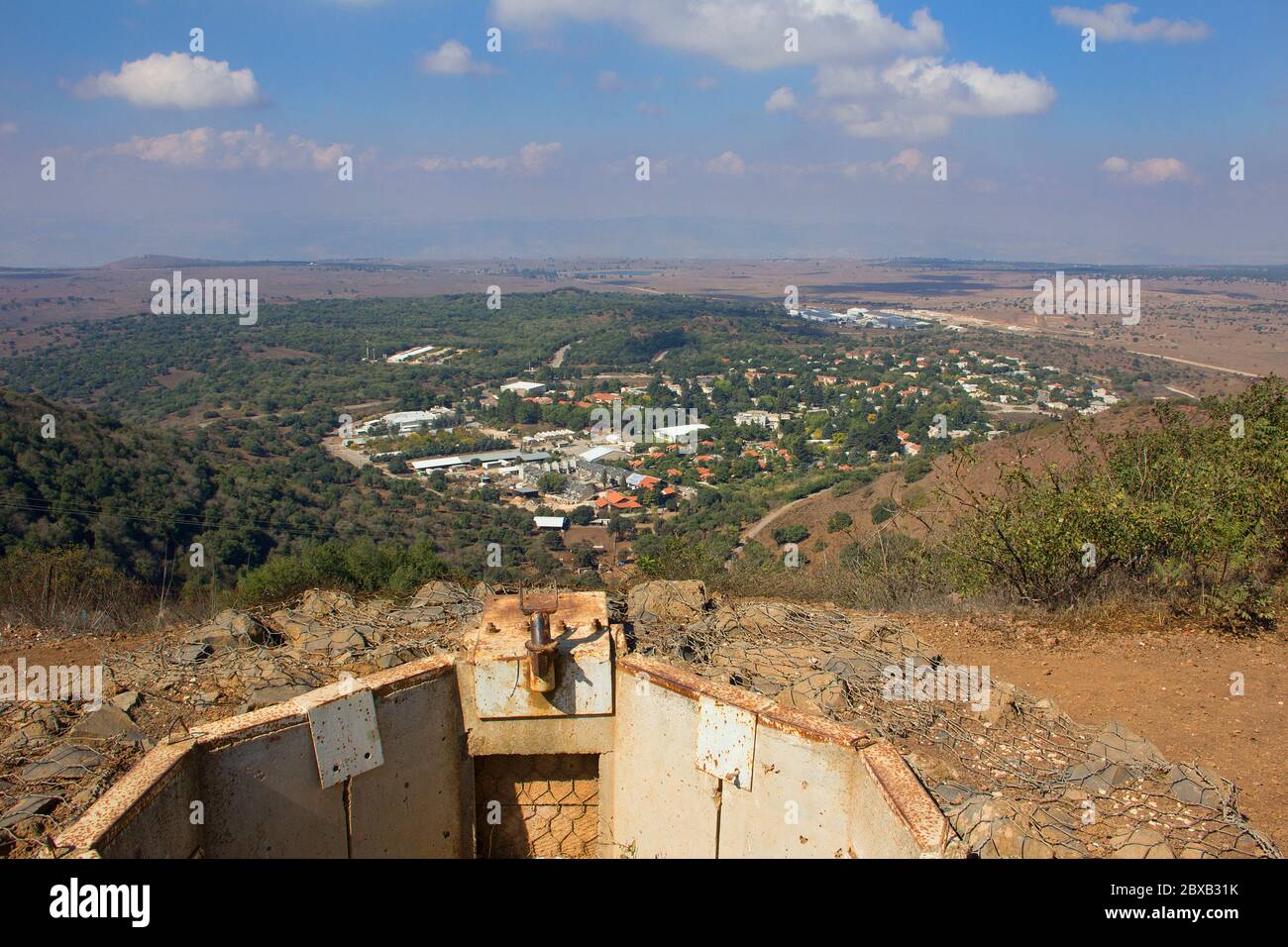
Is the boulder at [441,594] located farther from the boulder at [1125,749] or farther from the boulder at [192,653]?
the boulder at [1125,749]

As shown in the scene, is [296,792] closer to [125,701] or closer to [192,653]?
[125,701]

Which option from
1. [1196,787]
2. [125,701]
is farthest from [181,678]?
[1196,787]

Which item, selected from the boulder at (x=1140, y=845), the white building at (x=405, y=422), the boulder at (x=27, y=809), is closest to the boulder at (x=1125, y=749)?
the boulder at (x=1140, y=845)

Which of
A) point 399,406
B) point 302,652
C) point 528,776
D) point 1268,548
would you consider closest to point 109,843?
point 528,776

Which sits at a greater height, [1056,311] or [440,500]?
[1056,311]

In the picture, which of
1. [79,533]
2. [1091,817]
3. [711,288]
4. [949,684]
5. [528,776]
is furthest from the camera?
[711,288]

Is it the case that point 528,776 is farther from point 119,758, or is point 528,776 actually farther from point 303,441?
point 303,441

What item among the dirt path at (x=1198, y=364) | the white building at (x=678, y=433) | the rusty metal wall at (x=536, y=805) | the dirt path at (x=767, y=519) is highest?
the dirt path at (x=1198, y=364)

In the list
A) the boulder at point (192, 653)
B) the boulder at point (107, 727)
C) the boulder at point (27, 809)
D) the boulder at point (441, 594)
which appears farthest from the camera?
the boulder at point (441, 594)
